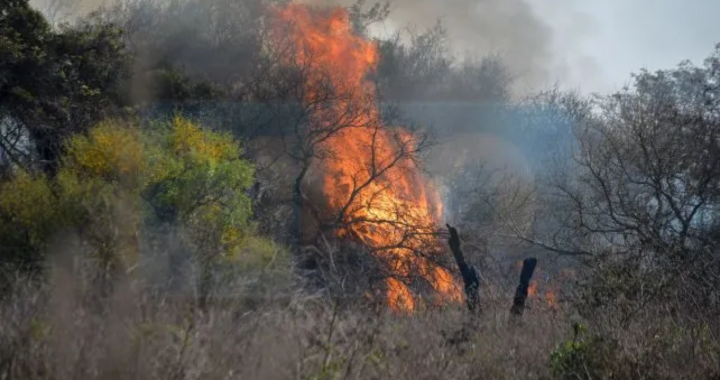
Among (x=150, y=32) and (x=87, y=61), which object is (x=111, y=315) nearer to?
(x=87, y=61)

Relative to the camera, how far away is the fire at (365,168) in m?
26.5

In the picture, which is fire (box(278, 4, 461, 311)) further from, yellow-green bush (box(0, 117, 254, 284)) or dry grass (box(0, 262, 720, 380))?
dry grass (box(0, 262, 720, 380))

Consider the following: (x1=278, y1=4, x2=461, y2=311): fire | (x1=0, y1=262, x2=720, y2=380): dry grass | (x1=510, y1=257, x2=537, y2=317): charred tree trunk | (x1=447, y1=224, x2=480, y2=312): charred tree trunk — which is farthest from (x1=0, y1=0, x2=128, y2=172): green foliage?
(x1=0, y1=262, x2=720, y2=380): dry grass

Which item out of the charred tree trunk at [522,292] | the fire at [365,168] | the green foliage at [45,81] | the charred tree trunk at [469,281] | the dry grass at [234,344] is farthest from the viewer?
the fire at [365,168]

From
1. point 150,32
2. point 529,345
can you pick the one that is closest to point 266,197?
point 150,32

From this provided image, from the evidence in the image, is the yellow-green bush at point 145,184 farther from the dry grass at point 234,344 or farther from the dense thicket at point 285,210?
the dry grass at point 234,344

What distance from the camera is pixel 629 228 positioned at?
1947cm

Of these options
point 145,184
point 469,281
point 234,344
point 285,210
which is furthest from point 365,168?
point 234,344

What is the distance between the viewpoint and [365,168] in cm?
2870

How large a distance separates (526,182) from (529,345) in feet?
88.1

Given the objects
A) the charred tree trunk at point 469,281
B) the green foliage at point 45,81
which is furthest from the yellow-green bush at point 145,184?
the charred tree trunk at point 469,281

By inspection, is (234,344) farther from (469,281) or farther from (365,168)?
(365,168)

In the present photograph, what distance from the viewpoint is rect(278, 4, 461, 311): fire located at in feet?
86.8

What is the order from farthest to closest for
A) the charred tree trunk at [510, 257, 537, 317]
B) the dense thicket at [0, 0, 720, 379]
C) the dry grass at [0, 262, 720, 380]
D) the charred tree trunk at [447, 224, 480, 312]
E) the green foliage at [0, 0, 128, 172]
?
the green foliage at [0, 0, 128, 172] → the charred tree trunk at [447, 224, 480, 312] → the charred tree trunk at [510, 257, 537, 317] → the dense thicket at [0, 0, 720, 379] → the dry grass at [0, 262, 720, 380]
